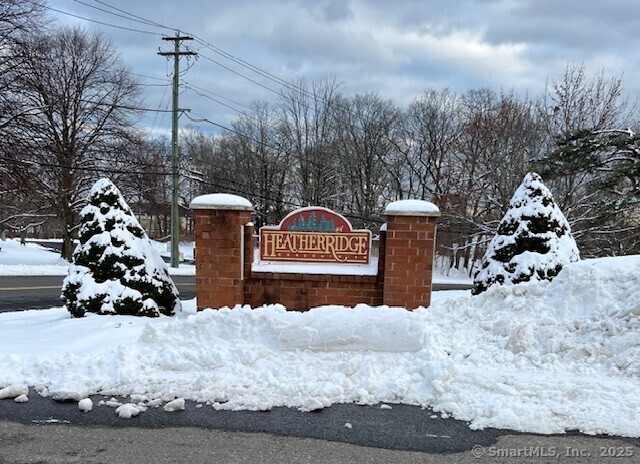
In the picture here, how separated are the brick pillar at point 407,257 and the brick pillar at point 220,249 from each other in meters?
2.15

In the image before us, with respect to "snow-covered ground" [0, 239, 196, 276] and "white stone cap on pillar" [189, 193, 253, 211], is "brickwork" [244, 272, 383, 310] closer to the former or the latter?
"white stone cap on pillar" [189, 193, 253, 211]

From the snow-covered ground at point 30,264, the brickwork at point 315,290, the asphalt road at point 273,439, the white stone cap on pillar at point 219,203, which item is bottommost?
the snow-covered ground at point 30,264

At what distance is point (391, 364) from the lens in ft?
14.8

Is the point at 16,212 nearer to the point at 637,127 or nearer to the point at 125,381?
the point at 125,381

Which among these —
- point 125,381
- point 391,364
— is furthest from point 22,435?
point 391,364

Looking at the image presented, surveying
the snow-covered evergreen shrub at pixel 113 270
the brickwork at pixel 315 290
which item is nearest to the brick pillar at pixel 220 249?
the brickwork at pixel 315 290

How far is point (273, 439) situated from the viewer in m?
3.27

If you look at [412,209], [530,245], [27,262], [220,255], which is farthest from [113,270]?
[27,262]

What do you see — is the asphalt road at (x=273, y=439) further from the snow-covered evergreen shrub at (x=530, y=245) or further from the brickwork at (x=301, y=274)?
the snow-covered evergreen shrub at (x=530, y=245)

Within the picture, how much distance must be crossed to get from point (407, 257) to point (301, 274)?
1.56 m

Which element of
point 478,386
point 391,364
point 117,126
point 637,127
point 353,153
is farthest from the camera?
point 353,153

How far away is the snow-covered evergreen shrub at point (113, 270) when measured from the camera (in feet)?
20.8

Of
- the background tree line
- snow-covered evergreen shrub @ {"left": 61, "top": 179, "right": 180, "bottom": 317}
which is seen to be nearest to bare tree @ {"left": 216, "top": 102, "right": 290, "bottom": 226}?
the background tree line

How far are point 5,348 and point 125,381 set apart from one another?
192 cm
